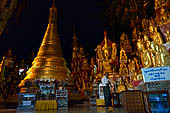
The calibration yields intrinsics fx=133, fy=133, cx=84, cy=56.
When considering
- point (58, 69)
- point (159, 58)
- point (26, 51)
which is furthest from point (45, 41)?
point (159, 58)

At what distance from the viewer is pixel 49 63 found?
7766 millimetres

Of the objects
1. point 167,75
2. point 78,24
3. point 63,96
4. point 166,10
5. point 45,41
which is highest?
point 78,24

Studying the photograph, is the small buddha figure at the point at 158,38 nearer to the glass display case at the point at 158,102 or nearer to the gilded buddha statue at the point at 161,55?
the gilded buddha statue at the point at 161,55

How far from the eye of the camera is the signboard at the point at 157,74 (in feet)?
9.29

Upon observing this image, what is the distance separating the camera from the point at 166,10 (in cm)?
738

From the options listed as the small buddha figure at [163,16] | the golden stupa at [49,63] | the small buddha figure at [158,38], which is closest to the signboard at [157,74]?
the small buddha figure at [158,38]

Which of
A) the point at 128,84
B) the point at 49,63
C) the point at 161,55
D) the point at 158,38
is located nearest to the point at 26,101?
the point at 49,63

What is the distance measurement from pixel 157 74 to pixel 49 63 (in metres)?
6.09

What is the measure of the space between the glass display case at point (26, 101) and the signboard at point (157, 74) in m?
3.96

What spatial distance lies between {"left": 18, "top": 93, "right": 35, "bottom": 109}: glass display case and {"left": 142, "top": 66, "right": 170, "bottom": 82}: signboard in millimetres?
3961

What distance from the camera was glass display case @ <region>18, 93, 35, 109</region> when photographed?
4.78 metres

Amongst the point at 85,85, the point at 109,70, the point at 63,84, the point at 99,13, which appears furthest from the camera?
the point at 99,13

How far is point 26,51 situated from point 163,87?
44.0ft

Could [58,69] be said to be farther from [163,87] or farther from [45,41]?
[163,87]
